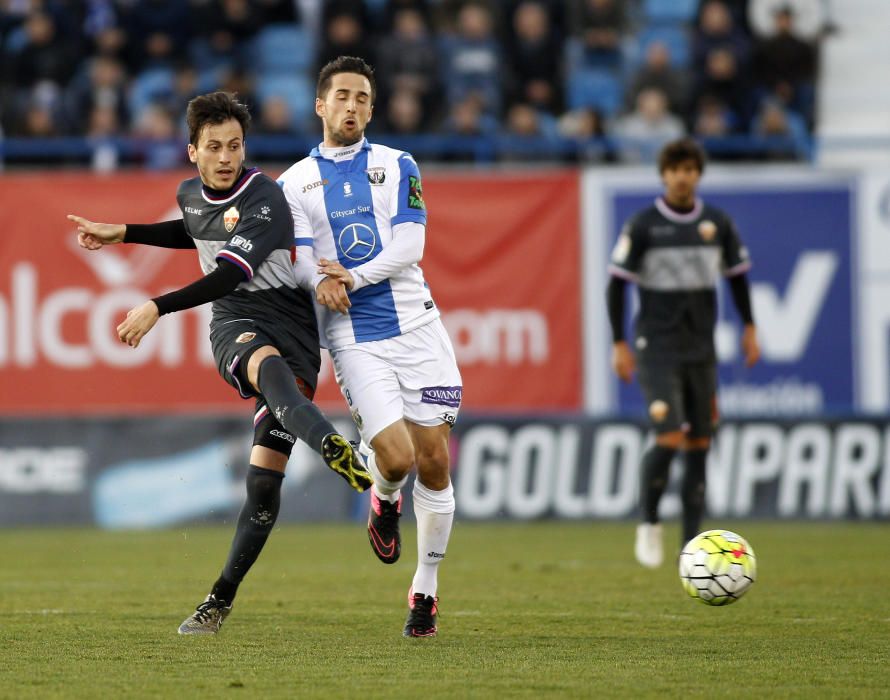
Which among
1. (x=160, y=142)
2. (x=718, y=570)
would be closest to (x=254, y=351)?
(x=718, y=570)

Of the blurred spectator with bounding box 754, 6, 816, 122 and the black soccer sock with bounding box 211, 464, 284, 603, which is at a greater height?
the blurred spectator with bounding box 754, 6, 816, 122

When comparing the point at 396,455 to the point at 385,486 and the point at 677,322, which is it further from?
the point at 677,322

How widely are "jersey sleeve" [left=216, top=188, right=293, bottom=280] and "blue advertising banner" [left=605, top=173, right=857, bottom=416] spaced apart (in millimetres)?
9328

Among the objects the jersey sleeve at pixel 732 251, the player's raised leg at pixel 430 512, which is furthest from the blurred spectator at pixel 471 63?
the player's raised leg at pixel 430 512

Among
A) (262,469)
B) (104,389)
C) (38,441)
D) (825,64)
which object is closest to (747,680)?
(262,469)

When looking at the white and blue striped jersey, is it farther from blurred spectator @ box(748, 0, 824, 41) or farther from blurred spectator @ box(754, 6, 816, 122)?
blurred spectator @ box(748, 0, 824, 41)

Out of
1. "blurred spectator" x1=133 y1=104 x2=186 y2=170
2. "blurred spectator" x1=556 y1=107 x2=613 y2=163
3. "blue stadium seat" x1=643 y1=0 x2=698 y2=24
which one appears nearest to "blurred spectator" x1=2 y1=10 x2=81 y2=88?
"blurred spectator" x1=133 y1=104 x2=186 y2=170

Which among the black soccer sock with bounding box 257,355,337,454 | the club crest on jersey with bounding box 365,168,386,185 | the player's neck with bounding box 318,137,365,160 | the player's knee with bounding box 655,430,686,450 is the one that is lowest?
the player's knee with bounding box 655,430,686,450

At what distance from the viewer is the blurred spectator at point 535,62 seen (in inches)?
672

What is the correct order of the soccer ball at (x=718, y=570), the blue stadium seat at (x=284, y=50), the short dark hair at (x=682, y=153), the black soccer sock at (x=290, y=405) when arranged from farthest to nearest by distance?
the blue stadium seat at (x=284, y=50) < the short dark hair at (x=682, y=153) < the soccer ball at (x=718, y=570) < the black soccer sock at (x=290, y=405)

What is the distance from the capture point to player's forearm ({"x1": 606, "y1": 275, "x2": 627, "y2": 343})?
1028cm

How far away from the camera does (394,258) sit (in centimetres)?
691

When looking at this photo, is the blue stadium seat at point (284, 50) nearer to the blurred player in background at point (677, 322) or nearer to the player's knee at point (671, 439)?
the blurred player in background at point (677, 322)

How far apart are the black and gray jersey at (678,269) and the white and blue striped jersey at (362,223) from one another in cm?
339
